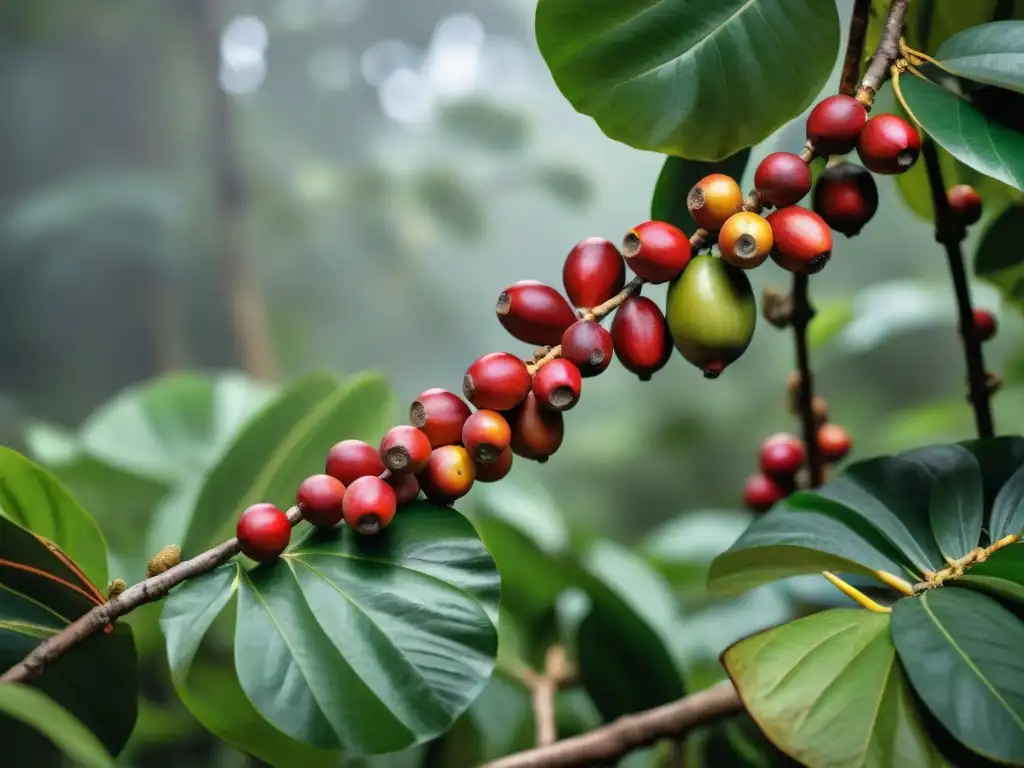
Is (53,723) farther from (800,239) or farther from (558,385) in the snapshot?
(800,239)

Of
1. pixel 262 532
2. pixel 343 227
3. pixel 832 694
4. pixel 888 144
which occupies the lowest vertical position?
pixel 832 694

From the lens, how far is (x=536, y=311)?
38 cm

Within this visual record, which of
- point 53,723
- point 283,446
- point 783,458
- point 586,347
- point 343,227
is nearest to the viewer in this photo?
point 53,723

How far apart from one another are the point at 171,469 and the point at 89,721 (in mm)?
533

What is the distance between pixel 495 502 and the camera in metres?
0.93

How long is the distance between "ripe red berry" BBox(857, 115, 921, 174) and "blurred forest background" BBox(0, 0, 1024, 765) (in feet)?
3.55

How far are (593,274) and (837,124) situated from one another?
4.7 inches

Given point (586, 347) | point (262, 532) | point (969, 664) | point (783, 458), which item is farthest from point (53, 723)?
point (783, 458)

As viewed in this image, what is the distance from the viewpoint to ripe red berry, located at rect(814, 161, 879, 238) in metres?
0.38

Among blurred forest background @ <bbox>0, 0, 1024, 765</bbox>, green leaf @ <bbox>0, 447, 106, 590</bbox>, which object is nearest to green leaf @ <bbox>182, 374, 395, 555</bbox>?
green leaf @ <bbox>0, 447, 106, 590</bbox>

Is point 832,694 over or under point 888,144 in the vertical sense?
under

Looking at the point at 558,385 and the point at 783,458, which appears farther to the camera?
the point at 783,458

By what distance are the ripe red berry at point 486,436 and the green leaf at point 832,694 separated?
13 cm

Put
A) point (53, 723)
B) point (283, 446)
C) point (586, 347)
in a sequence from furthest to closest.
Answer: point (283, 446) → point (586, 347) → point (53, 723)
